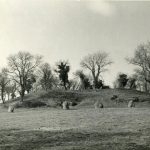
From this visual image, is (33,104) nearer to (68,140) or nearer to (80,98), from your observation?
(80,98)

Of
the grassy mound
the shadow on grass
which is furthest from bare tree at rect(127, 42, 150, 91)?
the shadow on grass

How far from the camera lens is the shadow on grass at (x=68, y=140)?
1772cm

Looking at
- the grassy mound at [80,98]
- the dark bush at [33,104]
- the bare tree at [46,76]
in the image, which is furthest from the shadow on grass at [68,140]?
the bare tree at [46,76]

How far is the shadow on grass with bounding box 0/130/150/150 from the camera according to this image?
17.7m

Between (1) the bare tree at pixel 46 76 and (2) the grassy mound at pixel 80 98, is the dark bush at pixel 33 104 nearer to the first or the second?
(2) the grassy mound at pixel 80 98

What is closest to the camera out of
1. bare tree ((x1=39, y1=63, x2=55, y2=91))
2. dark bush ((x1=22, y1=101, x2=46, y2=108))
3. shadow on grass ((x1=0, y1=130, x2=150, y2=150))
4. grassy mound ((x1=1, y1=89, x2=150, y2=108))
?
shadow on grass ((x1=0, y1=130, x2=150, y2=150))

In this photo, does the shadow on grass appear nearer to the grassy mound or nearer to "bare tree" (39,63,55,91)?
the grassy mound

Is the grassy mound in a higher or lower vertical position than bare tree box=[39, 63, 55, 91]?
lower

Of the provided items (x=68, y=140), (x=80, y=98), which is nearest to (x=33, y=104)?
(x=80, y=98)

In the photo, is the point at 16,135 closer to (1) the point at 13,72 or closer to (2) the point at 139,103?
(2) the point at 139,103

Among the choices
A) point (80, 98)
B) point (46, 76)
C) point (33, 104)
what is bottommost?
point (33, 104)

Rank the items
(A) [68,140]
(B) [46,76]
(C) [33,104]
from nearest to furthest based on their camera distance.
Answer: (A) [68,140] < (C) [33,104] < (B) [46,76]

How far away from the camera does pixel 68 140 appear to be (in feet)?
65.0

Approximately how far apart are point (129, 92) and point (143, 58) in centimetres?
922
